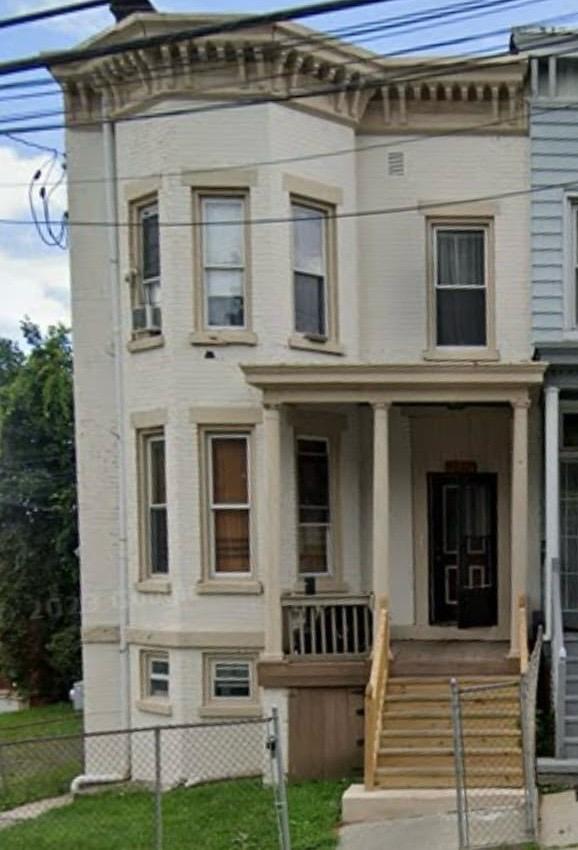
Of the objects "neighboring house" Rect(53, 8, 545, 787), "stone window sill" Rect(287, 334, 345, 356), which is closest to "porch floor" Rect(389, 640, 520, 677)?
"neighboring house" Rect(53, 8, 545, 787)

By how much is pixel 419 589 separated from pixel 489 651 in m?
1.47

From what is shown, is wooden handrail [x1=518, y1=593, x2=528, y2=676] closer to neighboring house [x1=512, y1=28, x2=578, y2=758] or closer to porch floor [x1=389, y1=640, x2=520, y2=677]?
porch floor [x1=389, y1=640, x2=520, y2=677]

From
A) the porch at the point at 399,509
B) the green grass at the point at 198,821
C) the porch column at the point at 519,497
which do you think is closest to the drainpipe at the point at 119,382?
the green grass at the point at 198,821

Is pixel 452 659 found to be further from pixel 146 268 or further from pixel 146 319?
pixel 146 268

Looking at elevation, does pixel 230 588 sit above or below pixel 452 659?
above

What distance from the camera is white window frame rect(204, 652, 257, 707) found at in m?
11.6

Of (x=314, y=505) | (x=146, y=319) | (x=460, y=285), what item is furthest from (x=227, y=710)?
(x=460, y=285)

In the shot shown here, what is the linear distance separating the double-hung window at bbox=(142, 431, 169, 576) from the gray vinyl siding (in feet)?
16.9

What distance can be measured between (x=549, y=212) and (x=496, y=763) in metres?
→ 7.07

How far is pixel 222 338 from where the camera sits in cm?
1164

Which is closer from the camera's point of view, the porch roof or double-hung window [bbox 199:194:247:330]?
the porch roof

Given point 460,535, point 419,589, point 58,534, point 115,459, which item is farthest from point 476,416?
point 58,534

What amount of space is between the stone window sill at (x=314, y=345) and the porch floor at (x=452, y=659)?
3815mm

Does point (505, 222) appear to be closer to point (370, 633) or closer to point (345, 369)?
point (345, 369)
